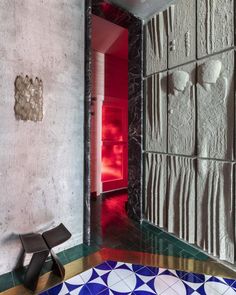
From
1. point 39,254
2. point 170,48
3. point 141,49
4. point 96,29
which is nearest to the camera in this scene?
point 39,254

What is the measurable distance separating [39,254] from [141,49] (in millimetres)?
2721

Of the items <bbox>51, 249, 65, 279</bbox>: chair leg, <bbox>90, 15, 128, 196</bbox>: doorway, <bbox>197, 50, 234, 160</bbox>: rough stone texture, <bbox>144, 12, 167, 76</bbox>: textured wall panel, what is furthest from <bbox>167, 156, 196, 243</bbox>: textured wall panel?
<bbox>90, 15, 128, 196</bbox>: doorway

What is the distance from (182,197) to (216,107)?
106 cm

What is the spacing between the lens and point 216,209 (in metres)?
2.01

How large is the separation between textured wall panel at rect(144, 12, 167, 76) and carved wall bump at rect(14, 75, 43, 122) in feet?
4.90

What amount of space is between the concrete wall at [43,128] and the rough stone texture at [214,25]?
4.19 feet

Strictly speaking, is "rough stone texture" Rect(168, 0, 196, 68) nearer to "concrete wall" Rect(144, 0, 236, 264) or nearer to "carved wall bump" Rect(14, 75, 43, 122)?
"concrete wall" Rect(144, 0, 236, 264)

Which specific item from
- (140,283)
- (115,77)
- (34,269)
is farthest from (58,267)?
(115,77)

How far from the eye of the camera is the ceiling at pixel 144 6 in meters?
2.53

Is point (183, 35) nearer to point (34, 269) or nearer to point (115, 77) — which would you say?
point (115, 77)

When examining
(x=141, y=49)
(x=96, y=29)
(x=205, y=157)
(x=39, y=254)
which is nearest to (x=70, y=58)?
(x=141, y=49)

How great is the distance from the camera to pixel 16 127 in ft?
6.18

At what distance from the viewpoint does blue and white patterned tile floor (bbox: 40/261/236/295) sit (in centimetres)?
164

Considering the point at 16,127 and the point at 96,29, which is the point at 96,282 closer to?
the point at 16,127
